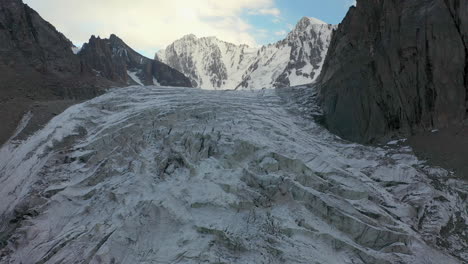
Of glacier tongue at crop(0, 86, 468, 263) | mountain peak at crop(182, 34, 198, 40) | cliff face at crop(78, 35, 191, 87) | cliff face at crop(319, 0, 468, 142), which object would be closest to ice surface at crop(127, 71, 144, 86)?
cliff face at crop(78, 35, 191, 87)

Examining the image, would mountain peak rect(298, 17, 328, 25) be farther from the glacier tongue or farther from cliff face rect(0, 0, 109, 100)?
the glacier tongue

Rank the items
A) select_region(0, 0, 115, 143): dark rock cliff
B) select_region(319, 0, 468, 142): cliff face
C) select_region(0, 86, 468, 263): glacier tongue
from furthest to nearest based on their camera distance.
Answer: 1. select_region(0, 0, 115, 143): dark rock cliff
2. select_region(319, 0, 468, 142): cliff face
3. select_region(0, 86, 468, 263): glacier tongue

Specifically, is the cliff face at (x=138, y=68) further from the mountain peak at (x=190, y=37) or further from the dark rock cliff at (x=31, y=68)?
the mountain peak at (x=190, y=37)

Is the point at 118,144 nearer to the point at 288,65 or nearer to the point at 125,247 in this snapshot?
the point at 125,247

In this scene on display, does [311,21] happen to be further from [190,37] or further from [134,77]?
[134,77]

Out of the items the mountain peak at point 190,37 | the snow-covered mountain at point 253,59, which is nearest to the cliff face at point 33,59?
the snow-covered mountain at point 253,59
